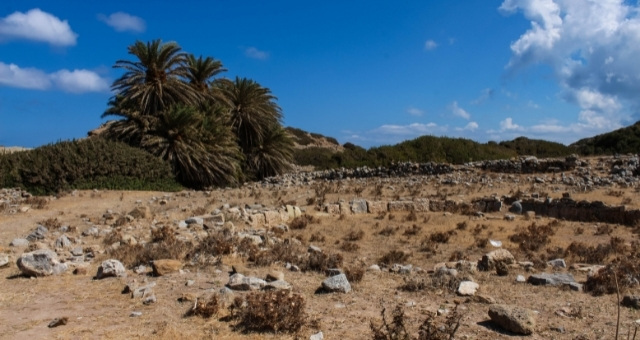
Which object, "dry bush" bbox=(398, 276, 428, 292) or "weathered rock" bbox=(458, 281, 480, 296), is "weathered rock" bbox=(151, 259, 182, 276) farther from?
"weathered rock" bbox=(458, 281, 480, 296)

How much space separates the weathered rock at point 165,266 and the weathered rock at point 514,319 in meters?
4.09

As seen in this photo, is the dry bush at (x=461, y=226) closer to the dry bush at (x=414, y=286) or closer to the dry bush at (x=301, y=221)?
the dry bush at (x=301, y=221)

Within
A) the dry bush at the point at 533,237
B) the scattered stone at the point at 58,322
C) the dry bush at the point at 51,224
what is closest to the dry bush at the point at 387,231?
the dry bush at the point at 533,237

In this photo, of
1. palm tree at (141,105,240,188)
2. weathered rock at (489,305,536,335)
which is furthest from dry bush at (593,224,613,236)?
palm tree at (141,105,240,188)

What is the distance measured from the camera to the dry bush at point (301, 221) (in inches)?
446

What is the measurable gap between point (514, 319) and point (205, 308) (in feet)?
9.79

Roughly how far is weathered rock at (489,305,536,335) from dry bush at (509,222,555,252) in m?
4.88

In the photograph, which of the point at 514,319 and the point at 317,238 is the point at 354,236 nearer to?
the point at 317,238

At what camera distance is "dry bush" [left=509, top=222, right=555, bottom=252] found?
9.18 m

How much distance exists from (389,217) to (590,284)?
745 centimetres

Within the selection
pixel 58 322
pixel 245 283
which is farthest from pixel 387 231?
pixel 58 322

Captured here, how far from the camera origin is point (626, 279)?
19.4 ft

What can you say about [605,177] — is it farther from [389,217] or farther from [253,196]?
[253,196]

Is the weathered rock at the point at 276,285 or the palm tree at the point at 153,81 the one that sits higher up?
the palm tree at the point at 153,81
